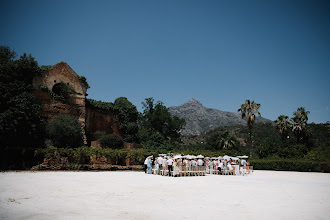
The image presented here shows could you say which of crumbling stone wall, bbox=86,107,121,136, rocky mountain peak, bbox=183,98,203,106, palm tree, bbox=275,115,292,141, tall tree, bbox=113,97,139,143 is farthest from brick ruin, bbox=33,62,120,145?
rocky mountain peak, bbox=183,98,203,106

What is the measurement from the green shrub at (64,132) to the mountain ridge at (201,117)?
110 m

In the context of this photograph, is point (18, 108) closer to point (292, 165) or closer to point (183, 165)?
point (183, 165)

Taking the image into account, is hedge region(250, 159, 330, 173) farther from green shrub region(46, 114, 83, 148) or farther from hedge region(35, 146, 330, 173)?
green shrub region(46, 114, 83, 148)

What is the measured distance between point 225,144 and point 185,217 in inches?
2059

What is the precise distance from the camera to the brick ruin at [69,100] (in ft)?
110

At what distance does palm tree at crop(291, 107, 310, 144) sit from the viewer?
48531 mm

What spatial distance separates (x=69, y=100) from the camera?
36.5 m

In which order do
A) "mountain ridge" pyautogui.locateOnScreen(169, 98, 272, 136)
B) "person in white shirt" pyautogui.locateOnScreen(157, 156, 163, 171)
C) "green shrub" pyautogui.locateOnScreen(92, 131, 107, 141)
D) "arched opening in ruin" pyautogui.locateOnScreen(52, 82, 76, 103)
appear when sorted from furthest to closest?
1. "mountain ridge" pyautogui.locateOnScreen(169, 98, 272, 136)
2. "green shrub" pyautogui.locateOnScreen(92, 131, 107, 141)
3. "arched opening in ruin" pyautogui.locateOnScreen(52, 82, 76, 103)
4. "person in white shirt" pyautogui.locateOnScreen(157, 156, 163, 171)

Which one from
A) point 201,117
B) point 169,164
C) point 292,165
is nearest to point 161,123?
point 292,165

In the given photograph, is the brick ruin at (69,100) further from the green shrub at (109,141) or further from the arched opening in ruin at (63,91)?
the green shrub at (109,141)

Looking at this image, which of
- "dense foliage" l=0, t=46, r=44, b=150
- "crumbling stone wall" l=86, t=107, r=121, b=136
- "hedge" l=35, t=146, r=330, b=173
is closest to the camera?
"hedge" l=35, t=146, r=330, b=173

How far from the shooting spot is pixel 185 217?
18.5ft

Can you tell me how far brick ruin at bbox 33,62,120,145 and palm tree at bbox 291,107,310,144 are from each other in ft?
122

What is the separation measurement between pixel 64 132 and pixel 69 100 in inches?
274
